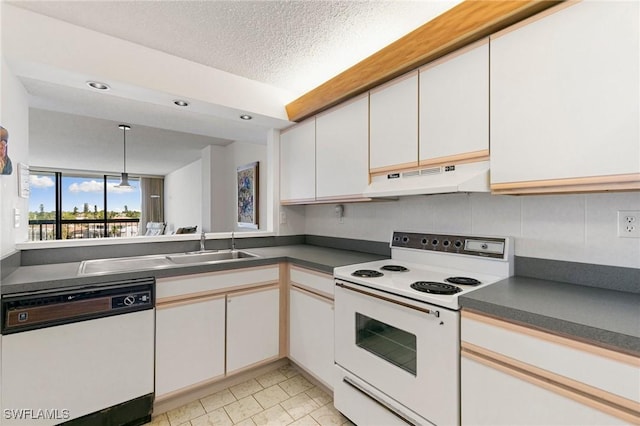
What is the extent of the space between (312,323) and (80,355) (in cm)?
128

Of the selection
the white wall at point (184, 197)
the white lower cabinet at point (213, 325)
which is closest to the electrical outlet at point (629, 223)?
the white lower cabinet at point (213, 325)

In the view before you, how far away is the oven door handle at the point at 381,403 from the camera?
4.33 ft

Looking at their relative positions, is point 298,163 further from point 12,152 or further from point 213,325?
point 12,152

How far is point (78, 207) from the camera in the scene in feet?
25.4

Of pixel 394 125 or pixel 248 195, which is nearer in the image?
pixel 394 125

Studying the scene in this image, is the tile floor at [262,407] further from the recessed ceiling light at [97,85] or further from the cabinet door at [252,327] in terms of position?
the recessed ceiling light at [97,85]

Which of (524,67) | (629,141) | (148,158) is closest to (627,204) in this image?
(629,141)

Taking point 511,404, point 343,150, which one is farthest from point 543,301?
point 343,150

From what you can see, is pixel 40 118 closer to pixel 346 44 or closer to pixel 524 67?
pixel 346 44

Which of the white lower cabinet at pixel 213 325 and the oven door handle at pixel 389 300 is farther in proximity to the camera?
the white lower cabinet at pixel 213 325

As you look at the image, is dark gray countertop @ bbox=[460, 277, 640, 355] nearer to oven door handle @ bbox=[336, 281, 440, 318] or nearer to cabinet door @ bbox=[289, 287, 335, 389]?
oven door handle @ bbox=[336, 281, 440, 318]

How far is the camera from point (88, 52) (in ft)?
5.48

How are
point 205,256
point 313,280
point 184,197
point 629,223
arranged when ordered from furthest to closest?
1. point 184,197
2. point 205,256
3. point 313,280
4. point 629,223

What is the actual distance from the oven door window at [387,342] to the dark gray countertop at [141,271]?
0.40m
